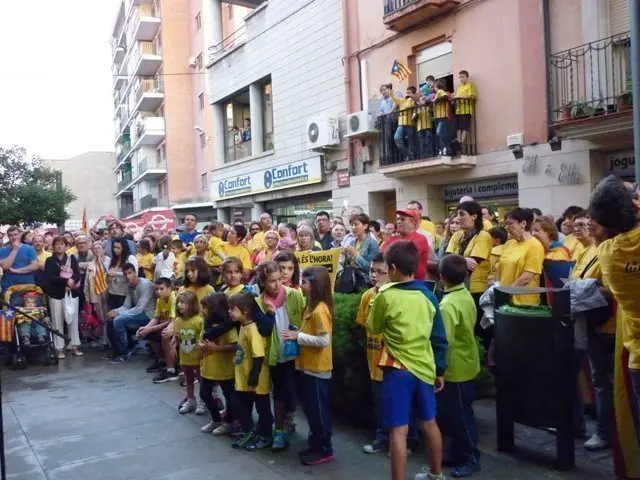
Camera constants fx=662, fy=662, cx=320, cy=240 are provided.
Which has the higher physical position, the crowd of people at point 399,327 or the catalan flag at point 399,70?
the catalan flag at point 399,70

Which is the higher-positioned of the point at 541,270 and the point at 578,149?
the point at 578,149

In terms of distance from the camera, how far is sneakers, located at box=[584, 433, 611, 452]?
5176mm

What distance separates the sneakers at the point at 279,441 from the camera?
221 inches

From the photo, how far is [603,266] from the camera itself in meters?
3.69

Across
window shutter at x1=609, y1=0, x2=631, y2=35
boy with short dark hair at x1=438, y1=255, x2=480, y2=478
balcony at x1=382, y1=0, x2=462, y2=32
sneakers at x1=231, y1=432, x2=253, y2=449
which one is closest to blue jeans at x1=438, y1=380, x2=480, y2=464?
boy with short dark hair at x1=438, y1=255, x2=480, y2=478

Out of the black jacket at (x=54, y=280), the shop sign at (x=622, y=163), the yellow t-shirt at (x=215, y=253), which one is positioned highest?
the shop sign at (x=622, y=163)

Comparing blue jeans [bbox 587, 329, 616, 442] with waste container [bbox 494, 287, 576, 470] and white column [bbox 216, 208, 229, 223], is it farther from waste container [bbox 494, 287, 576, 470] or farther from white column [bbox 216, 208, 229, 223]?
white column [bbox 216, 208, 229, 223]

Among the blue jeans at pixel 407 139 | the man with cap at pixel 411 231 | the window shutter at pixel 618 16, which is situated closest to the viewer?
the man with cap at pixel 411 231

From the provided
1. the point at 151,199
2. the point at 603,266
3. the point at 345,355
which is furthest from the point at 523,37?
the point at 151,199

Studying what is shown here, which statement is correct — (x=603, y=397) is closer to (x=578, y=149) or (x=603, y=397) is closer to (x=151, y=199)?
(x=578, y=149)

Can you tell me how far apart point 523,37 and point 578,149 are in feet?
8.25

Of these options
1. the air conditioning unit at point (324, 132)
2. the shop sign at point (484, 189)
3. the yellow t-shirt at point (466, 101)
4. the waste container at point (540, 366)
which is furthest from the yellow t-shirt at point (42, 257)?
the shop sign at point (484, 189)

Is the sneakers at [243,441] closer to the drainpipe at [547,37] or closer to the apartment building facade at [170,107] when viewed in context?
the drainpipe at [547,37]

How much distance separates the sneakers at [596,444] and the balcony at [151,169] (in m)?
42.4
